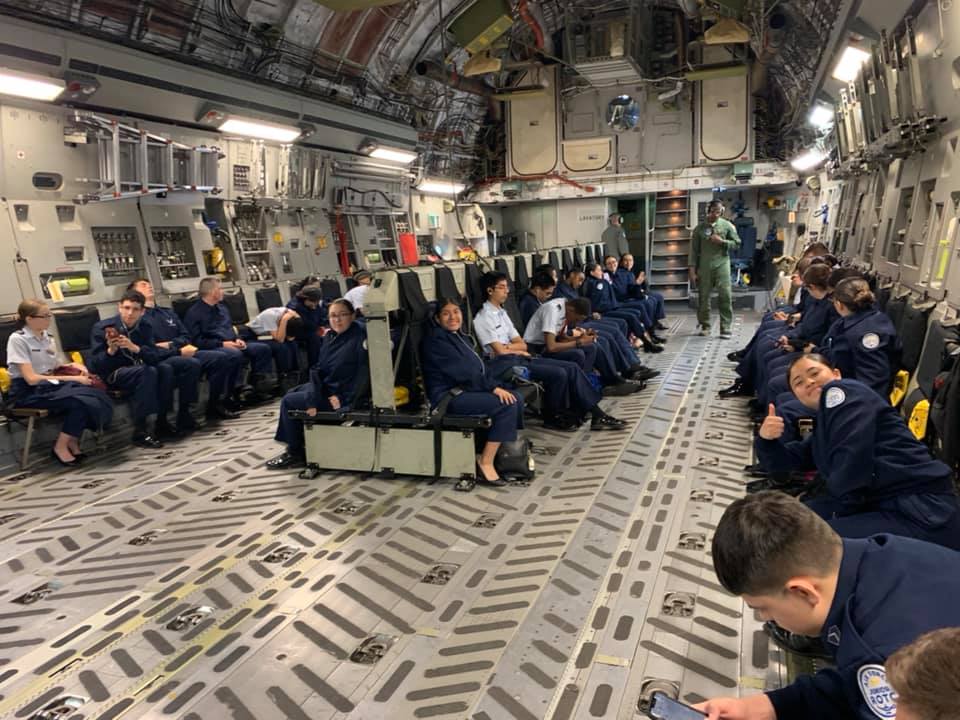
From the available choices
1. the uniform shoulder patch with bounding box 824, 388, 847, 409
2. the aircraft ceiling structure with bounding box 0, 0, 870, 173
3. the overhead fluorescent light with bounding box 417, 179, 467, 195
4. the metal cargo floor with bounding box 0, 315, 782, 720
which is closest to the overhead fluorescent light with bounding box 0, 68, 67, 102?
the aircraft ceiling structure with bounding box 0, 0, 870, 173

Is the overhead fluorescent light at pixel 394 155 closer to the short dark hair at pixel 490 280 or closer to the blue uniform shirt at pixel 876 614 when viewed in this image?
the short dark hair at pixel 490 280

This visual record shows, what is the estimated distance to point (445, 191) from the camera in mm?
14461

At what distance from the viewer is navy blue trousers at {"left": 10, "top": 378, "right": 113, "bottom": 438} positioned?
5.69 m

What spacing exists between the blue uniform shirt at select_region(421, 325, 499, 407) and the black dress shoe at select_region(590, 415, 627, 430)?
1509 mm

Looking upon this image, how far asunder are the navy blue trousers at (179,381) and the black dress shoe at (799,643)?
5738mm

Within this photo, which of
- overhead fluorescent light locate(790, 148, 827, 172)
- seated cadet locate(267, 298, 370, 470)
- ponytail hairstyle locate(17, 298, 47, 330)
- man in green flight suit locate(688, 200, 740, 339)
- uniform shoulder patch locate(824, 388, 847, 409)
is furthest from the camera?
overhead fluorescent light locate(790, 148, 827, 172)

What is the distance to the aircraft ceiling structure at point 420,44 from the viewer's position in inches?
278

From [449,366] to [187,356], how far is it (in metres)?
3.32

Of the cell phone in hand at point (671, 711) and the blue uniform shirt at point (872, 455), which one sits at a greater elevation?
the blue uniform shirt at point (872, 455)

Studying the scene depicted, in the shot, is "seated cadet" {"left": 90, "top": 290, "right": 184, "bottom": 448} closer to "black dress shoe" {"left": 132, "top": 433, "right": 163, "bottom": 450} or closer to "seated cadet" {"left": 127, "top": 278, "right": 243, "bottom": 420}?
"black dress shoe" {"left": 132, "top": 433, "right": 163, "bottom": 450}

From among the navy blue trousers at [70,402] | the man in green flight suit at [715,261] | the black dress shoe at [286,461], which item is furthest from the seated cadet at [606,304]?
the navy blue trousers at [70,402]

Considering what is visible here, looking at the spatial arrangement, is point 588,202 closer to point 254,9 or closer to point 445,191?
point 445,191

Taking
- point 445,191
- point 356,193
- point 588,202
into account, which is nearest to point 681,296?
point 588,202

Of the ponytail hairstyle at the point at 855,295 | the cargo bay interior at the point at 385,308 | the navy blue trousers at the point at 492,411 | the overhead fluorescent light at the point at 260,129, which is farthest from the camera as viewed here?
the overhead fluorescent light at the point at 260,129
